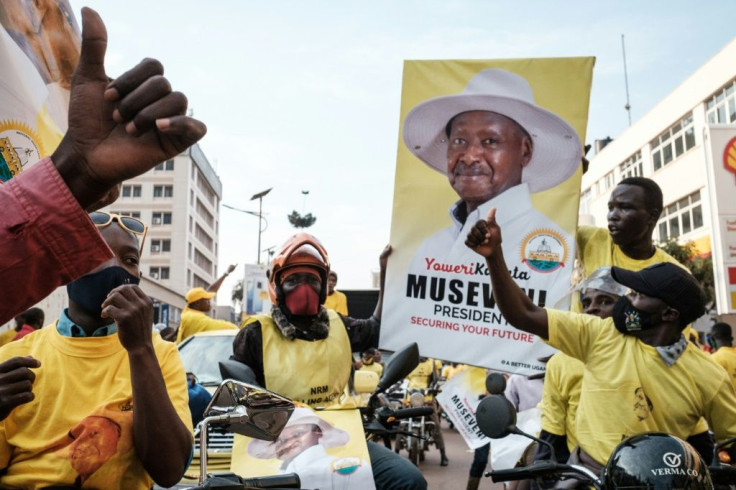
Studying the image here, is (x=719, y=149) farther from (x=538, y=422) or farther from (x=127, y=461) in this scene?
(x=127, y=461)

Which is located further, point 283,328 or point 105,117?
point 283,328

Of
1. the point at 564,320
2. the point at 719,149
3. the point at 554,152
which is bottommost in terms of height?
the point at 564,320

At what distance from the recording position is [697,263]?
3444cm

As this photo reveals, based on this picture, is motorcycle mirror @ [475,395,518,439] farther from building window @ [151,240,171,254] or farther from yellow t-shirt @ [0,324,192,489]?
building window @ [151,240,171,254]

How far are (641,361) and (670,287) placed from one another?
361mm

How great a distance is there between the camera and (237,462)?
116 inches

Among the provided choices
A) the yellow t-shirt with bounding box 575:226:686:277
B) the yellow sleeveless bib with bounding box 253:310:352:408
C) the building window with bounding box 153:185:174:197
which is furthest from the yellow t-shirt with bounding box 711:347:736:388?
the building window with bounding box 153:185:174:197

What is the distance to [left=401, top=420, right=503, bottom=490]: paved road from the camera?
11.0 m

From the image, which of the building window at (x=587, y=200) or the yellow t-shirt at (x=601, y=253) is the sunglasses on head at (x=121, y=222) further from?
the building window at (x=587, y=200)

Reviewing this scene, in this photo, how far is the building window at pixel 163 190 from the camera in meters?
87.0

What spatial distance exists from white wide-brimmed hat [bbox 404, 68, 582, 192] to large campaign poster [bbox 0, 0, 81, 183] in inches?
89.9

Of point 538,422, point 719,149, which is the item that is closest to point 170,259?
point 719,149

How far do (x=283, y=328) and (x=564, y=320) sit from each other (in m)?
1.41

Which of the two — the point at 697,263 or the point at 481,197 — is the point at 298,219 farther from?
the point at 481,197
